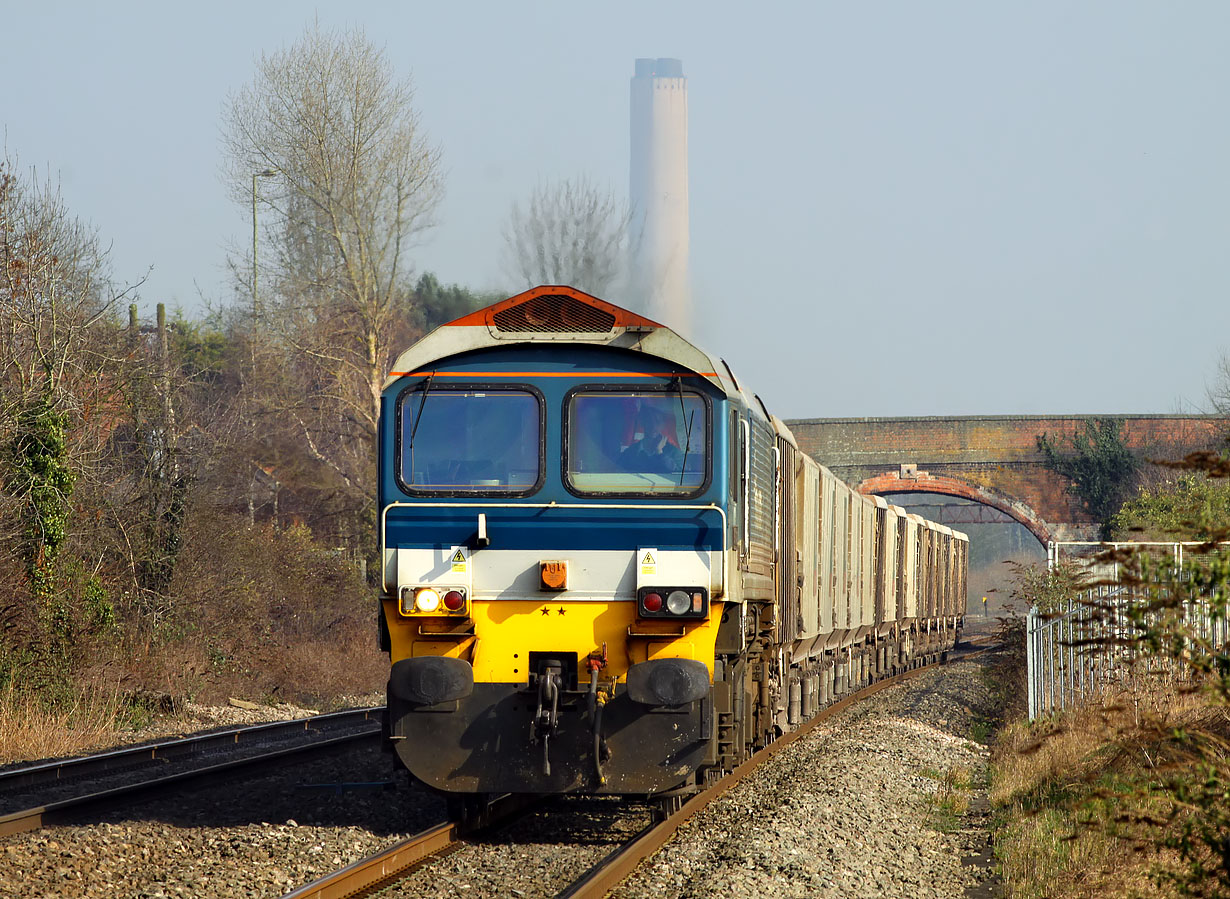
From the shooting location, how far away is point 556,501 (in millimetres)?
8875

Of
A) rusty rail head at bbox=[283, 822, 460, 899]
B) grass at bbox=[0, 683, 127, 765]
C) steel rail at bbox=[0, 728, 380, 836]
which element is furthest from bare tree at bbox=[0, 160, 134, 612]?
rusty rail head at bbox=[283, 822, 460, 899]

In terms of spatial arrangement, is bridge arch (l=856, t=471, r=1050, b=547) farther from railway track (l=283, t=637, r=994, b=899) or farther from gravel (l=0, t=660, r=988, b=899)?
railway track (l=283, t=637, r=994, b=899)

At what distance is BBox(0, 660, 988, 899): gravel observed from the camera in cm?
787

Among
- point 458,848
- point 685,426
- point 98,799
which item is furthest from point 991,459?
point 458,848

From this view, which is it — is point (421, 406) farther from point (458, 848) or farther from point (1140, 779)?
point (1140, 779)

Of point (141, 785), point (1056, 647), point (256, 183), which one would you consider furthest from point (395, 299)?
point (141, 785)

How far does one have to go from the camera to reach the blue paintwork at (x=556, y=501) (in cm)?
879

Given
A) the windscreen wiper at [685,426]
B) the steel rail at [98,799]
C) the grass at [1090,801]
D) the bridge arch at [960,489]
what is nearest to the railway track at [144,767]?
the steel rail at [98,799]

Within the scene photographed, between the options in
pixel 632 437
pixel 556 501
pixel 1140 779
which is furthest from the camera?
pixel 632 437

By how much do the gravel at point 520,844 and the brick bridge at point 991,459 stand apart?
35.8 meters

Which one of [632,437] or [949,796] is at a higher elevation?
[632,437]

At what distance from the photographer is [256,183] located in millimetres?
34469

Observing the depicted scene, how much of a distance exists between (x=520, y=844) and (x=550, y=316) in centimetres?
351

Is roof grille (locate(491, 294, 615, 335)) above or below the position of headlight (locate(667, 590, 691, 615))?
above
